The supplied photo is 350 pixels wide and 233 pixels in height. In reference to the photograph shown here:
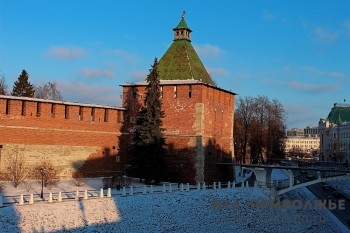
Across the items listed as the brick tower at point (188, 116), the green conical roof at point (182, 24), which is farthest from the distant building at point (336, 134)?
the green conical roof at point (182, 24)

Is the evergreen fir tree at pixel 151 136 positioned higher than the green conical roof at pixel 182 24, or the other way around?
the green conical roof at pixel 182 24

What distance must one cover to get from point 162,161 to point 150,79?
475cm

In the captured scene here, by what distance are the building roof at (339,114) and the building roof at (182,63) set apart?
4633 cm

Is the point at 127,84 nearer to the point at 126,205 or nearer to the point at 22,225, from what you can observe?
the point at 126,205

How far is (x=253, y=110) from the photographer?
4772 centimetres

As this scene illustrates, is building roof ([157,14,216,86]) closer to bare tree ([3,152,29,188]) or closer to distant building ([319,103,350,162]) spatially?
bare tree ([3,152,29,188])

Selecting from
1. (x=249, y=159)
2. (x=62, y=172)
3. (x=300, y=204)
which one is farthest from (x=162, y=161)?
(x=249, y=159)

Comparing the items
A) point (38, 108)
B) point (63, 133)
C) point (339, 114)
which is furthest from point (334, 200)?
point (339, 114)

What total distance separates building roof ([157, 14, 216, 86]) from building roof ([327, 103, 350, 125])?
46326mm

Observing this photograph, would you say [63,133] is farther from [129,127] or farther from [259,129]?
[259,129]

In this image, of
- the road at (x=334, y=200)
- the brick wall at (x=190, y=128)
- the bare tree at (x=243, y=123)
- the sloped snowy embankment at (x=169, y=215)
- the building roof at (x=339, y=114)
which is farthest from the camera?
the building roof at (x=339, y=114)

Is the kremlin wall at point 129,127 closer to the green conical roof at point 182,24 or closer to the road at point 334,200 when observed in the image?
the green conical roof at point 182,24

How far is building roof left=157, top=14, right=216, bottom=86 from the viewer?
103 ft

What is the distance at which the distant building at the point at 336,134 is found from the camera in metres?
68.3
